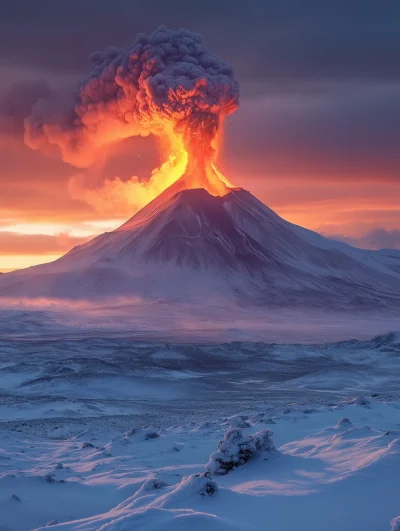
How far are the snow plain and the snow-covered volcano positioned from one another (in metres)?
78.4

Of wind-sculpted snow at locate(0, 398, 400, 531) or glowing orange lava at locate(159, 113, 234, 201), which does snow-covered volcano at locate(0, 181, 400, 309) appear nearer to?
glowing orange lava at locate(159, 113, 234, 201)

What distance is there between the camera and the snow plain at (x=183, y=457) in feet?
23.2

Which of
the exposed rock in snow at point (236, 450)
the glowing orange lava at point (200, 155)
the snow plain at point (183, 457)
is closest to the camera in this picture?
the snow plain at point (183, 457)

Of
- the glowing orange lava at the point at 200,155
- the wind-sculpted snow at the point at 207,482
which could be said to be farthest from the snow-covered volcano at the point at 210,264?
the wind-sculpted snow at the point at 207,482

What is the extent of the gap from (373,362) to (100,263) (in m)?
81.5

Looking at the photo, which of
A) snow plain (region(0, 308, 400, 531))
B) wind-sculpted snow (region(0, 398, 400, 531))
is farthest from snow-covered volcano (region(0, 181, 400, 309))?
wind-sculpted snow (region(0, 398, 400, 531))

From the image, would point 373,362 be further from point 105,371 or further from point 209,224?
point 209,224

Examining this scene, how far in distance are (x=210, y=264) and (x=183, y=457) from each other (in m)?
110

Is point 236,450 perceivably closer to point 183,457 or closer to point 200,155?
point 183,457

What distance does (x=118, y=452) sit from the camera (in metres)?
12.4

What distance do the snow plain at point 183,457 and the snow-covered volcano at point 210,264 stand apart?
257 ft

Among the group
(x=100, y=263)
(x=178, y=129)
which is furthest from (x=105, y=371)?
(x=100, y=263)

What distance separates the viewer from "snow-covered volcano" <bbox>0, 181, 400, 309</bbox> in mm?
112938

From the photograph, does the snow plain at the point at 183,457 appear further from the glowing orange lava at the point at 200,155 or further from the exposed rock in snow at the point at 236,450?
the glowing orange lava at the point at 200,155
